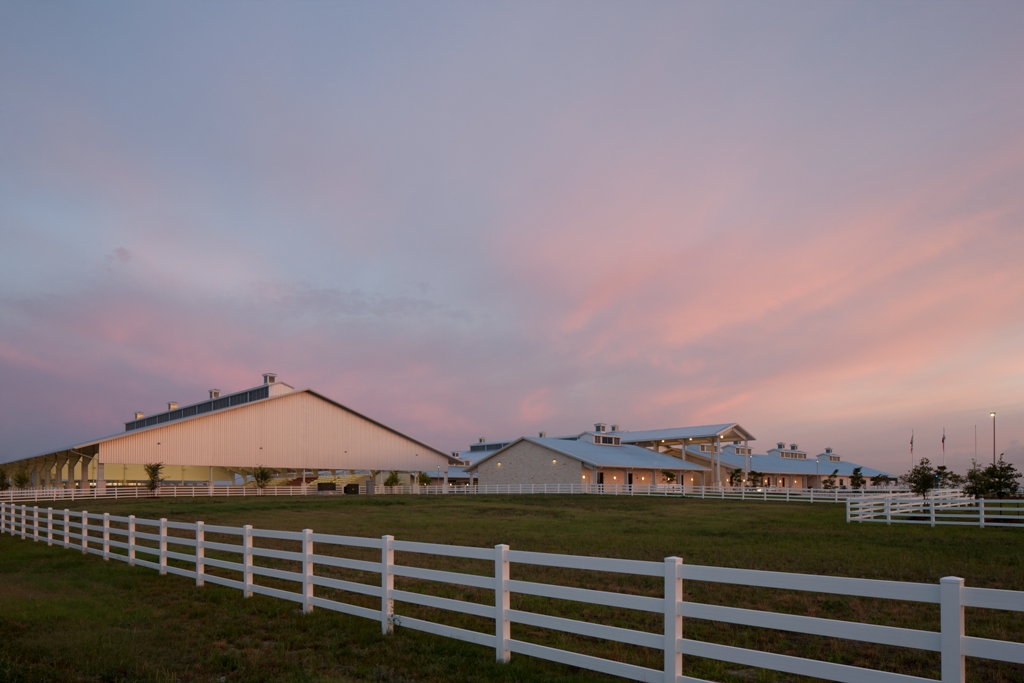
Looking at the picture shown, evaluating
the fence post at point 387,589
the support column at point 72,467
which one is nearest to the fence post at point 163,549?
the fence post at point 387,589

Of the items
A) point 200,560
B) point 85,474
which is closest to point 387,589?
point 200,560

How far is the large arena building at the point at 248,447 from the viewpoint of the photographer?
6038cm

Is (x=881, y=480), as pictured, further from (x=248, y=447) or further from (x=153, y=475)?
(x=153, y=475)

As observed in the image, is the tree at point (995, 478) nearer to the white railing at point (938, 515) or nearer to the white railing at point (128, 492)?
the white railing at point (938, 515)

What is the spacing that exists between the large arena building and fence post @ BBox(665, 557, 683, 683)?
61.4 meters

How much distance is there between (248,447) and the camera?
216 feet

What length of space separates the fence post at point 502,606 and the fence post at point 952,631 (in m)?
4.46

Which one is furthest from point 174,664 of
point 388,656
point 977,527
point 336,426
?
point 336,426

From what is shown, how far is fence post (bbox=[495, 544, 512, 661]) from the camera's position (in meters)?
8.04

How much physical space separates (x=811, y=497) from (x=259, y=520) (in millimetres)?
37689

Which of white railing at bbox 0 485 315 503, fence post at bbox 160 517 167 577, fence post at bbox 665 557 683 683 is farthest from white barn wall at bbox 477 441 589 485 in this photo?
fence post at bbox 665 557 683 683

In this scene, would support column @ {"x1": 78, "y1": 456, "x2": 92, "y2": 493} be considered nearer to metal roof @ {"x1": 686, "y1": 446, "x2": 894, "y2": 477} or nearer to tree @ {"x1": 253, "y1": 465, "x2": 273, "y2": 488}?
tree @ {"x1": 253, "y1": 465, "x2": 273, "y2": 488}

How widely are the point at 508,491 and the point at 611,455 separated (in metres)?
11.3

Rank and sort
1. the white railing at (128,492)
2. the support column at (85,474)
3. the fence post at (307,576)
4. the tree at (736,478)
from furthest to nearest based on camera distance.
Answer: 1. the tree at (736,478)
2. the support column at (85,474)
3. the white railing at (128,492)
4. the fence post at (307,576)
